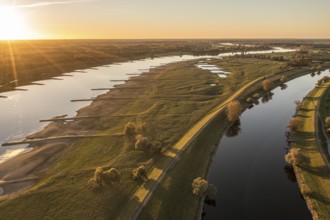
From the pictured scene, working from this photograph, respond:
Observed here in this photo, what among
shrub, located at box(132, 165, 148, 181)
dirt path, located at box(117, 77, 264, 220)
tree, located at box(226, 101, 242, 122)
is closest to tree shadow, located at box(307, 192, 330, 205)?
dirt path, located at box(117, 77, 264, 220)

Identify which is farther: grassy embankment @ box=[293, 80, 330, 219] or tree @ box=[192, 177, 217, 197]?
tree @ box=[192, 177, 217, 197]

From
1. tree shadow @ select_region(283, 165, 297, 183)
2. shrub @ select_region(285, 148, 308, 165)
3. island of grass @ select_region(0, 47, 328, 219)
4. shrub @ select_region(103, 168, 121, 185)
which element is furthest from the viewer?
shrub @ select_region(285, 148, 308, 165)

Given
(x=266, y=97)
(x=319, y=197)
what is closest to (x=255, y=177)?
(x=319, y=197)

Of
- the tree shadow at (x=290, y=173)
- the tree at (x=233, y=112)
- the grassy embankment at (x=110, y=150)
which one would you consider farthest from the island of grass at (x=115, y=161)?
the tree shadow at (x=290, y=173)

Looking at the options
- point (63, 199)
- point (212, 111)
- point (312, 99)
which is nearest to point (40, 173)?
point (63, 199)

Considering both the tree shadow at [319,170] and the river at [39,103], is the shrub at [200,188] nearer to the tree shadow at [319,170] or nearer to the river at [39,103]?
the tree shadow at [319,170]

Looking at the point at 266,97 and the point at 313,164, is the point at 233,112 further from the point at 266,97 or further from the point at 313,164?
the point at 266,97

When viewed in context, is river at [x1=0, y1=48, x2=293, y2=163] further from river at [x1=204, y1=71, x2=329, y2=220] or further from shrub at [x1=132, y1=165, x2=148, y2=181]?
river at [x1=204, y1=71, x2=329, y2=220]
